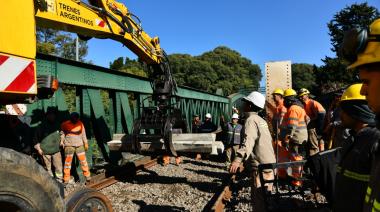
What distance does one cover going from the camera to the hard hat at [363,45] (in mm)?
1542

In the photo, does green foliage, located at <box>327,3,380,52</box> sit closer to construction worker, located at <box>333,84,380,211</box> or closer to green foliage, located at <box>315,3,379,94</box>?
green foliage, located at <box>315,3,379,94</box>

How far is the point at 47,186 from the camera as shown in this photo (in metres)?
2.67

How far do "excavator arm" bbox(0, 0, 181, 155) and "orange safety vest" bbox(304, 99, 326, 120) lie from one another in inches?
117

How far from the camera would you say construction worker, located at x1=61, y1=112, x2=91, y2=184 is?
853 centimetres

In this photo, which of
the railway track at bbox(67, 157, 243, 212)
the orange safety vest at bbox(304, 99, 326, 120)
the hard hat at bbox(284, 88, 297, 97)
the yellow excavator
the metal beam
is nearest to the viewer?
the yellow excavator

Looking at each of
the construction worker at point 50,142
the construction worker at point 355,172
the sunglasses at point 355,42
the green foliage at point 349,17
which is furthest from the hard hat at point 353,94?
the green foliage at point 349,17

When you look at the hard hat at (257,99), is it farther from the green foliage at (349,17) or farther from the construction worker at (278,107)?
the green foliage at (349,17)

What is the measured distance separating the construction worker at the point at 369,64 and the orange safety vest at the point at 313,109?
676 centimetres

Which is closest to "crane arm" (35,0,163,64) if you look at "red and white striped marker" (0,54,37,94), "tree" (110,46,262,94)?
"red and white striped marker" (0,54,37,94)

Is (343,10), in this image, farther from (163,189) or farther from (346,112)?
(346,112)

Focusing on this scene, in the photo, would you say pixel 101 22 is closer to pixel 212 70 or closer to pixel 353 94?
pixel 353 94

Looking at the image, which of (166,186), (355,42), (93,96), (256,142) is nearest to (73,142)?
(93,96)

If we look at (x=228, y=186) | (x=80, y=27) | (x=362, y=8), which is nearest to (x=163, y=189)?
(x=228, y=186)

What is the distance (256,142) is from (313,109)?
12.7 feet
